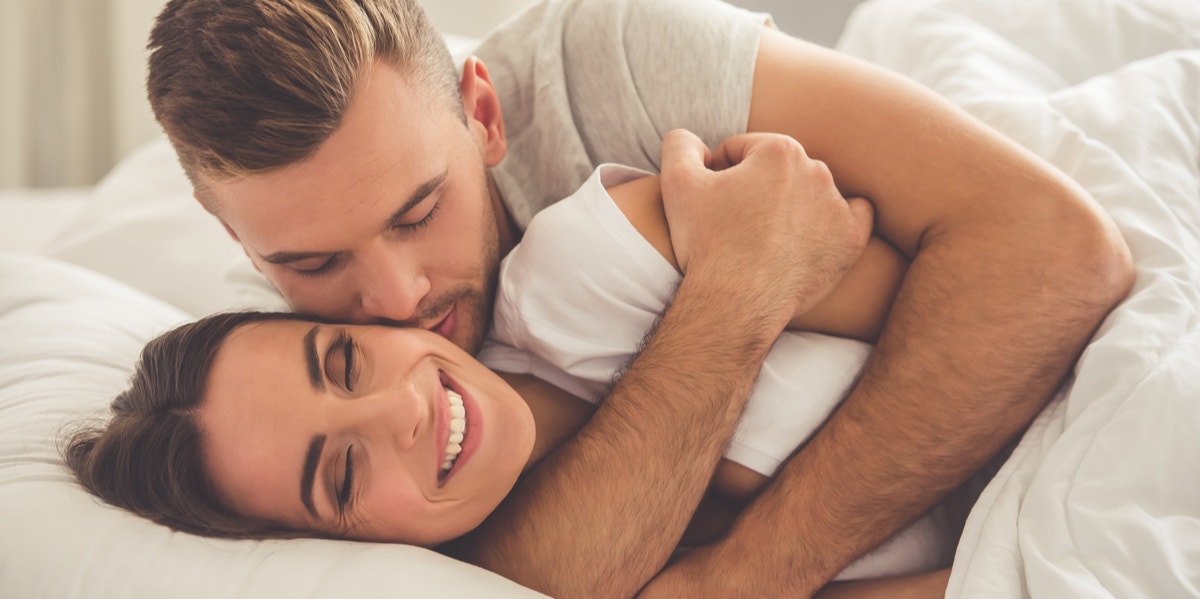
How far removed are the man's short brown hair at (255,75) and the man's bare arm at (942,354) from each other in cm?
68

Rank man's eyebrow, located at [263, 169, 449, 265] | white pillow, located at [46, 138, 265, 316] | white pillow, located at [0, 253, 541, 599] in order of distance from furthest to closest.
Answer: white pillow, located at [46, 138, 265, 316]
man's eyebrow, located at [263, 169, 449, 265]
white pillow, located at [0, 253, 541, 599]

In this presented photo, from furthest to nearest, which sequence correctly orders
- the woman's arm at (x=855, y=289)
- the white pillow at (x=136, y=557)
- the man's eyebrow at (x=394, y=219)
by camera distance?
the woman's arm at (x=855, y=289) < the man's eyebrow at (x=394, y=219) < the white pillow at (x=136, y=557)

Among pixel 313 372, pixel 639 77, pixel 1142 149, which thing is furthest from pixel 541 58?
pixel 1142 149

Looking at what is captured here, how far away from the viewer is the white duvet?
3.05 feet

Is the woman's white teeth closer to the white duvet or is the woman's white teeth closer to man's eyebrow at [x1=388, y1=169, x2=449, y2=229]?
man's eyebrow at [x1=388, y1=169, x2=449, y2=229]

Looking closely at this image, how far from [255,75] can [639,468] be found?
0.63 metres

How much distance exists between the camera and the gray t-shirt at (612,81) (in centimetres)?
132

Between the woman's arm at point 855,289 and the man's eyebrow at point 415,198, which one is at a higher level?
the man's eyebrow at point 415,198

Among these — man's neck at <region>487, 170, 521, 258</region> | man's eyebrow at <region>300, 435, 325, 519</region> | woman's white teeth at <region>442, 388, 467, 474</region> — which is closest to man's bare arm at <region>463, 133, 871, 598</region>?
woman's white teeth at <region>442, 388, 467, 474</region>

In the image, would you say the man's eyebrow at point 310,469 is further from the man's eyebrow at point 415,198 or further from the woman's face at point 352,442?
the man's eyebrow at point 415,198

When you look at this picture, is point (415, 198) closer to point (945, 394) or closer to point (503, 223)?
point (503, 223)

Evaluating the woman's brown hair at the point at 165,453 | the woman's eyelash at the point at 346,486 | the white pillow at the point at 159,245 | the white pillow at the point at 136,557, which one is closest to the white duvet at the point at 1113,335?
the white pillow at the point at 136,557

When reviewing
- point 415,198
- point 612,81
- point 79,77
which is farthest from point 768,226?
point 79,77

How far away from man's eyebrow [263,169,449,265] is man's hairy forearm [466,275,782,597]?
1.12 ft
